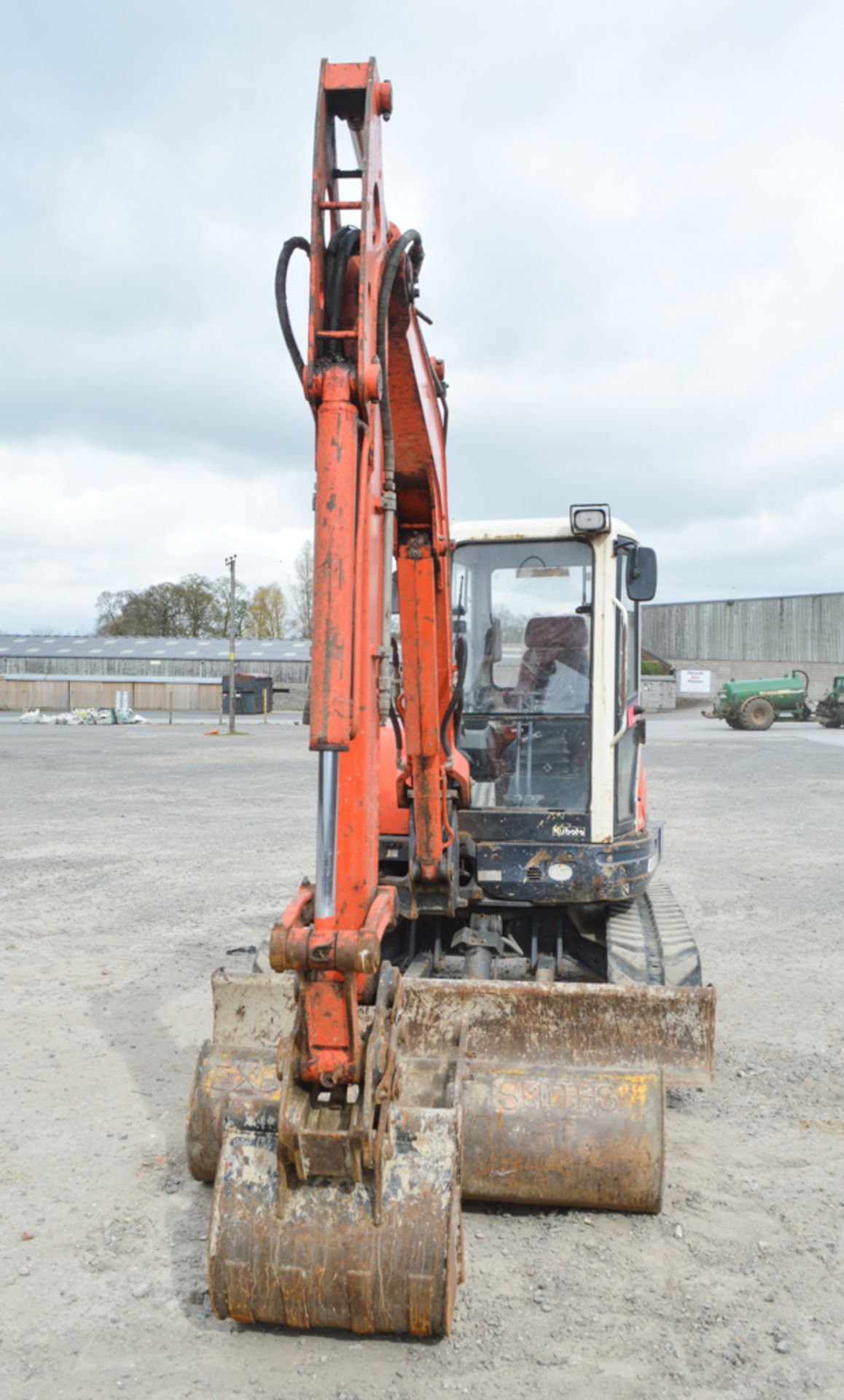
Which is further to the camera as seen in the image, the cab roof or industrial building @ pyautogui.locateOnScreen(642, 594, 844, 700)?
industrial building @ pyautogui.locateOnScreen(642, 594, 844, 700)

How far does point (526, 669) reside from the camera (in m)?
5.80

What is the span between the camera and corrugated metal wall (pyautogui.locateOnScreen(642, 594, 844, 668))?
54469 mm

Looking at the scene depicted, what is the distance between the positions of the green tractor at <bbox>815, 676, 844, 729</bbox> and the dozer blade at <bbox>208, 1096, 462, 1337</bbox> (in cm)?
3557

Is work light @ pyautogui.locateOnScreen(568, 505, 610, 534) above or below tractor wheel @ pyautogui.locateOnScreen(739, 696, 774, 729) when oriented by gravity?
above

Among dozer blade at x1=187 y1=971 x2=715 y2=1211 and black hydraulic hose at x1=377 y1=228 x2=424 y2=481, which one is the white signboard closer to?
dozer blade at x1=187 y1=971 x2=715 y2=1211

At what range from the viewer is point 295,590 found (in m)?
76.4

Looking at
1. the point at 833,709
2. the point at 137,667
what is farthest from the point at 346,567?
the point at 137,667

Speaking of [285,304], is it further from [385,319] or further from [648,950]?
[648,950]

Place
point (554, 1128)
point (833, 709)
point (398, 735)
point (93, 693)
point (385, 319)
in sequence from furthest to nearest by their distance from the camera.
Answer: point (93, 693)
point (833, 709)
point (398, 735)
point (554, 1128)
point (385, 319)

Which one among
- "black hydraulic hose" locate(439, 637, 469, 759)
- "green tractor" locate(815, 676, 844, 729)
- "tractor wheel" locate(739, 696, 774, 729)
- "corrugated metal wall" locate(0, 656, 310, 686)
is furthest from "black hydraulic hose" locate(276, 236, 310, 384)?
"corrugated metal wall" locate(0, 656, 310, 686)

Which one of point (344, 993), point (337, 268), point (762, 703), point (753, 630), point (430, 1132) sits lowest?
point (430, 1132)

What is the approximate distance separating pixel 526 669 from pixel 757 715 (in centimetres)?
3158

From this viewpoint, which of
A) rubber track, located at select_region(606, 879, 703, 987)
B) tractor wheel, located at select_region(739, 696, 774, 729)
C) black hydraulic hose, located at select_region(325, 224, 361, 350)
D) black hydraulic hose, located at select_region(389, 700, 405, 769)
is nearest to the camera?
black hydraulic hose, located at select_region(325, 224, 361, 350)

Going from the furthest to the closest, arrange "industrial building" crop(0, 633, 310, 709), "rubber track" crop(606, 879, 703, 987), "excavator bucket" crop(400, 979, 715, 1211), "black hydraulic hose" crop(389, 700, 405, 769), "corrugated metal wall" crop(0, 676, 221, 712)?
"industrial building" crop(0, 633, 310, 709)
"corrugated metal wall" crop(0, 676, 221, 712)
"rubber track" crop(606, 879, 703, 987)
"black hydraulic hose" crop(389, 700, 405, 769)
"excavator bucket" crop(400, 979, 715, 1211)
